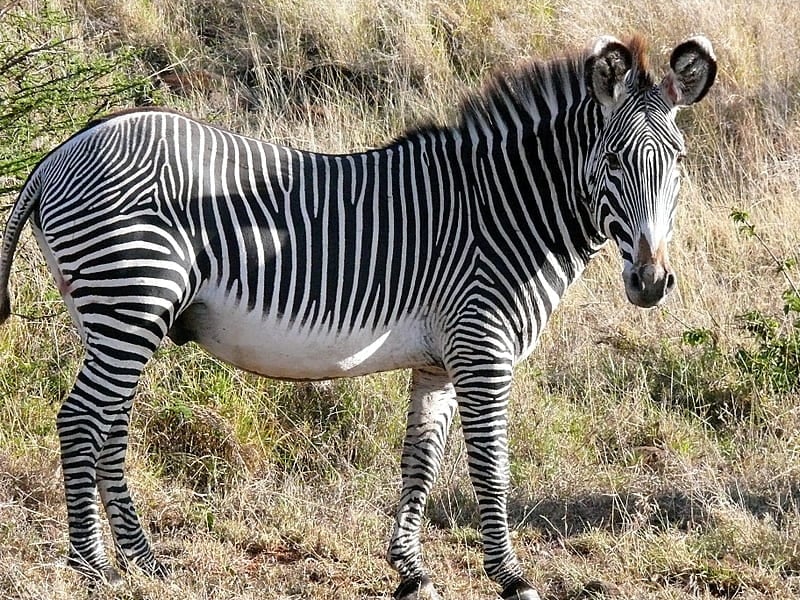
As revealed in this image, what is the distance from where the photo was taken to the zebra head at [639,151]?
4148mm

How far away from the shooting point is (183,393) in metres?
6.05

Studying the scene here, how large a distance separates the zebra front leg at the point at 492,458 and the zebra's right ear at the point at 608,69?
1.21m

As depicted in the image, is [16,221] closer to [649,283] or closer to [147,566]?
[147,566]

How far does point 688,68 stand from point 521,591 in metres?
2.35

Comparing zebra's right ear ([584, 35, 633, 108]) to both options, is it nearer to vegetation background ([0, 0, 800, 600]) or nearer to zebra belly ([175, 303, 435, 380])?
vegetation background ([0, 0, 800, 600])

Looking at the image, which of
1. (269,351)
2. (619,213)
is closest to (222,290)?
(269,351)

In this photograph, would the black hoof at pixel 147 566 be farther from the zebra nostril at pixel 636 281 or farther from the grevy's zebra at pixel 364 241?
the zebra nostril at pixel 636 281

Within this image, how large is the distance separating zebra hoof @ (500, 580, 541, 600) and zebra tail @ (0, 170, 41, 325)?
8.38ft

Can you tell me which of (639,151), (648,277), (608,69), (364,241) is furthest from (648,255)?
(364,241)

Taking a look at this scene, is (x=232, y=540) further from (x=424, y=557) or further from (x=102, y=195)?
(x=102, y=195)

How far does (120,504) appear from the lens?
459 centimetres

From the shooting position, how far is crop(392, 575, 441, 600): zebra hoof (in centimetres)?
474

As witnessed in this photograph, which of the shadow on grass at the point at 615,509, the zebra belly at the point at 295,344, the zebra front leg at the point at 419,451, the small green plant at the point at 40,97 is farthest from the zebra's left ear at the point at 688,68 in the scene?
the small green plant at the point at 40,97

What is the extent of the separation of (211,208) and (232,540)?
5.78 feet
